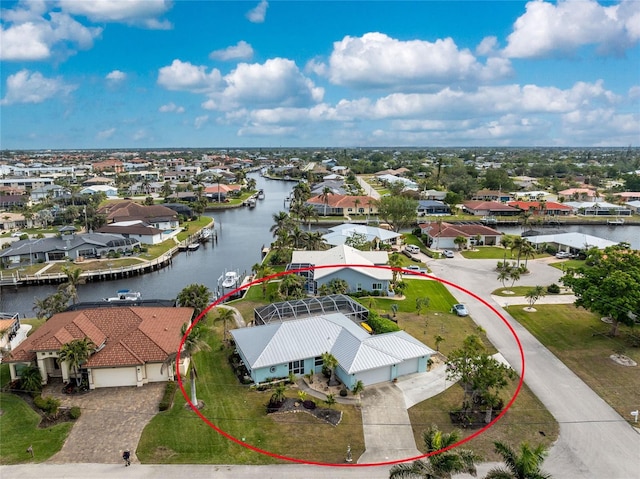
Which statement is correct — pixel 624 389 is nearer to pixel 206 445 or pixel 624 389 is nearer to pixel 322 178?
pixel 206 445

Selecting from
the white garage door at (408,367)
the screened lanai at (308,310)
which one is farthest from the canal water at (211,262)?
the white garage door at (408,367)

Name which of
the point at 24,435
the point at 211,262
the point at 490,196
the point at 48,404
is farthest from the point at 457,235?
the point at 24,435

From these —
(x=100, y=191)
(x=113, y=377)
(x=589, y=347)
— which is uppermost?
(x=100, y=191)

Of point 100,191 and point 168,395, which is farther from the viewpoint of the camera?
point 100,191

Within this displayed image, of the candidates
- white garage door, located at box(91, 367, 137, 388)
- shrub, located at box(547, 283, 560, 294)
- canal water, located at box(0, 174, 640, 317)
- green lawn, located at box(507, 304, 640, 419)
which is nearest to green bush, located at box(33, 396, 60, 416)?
white garage door, located at box(91, 367, 137, 388)

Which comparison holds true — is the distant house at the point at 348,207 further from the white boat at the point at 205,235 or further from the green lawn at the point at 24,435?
the green lawn at the point at 24,435

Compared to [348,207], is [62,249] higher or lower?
lower

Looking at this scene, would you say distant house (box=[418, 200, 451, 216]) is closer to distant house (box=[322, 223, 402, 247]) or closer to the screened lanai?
distant house (box=[322, 223, 402, 247])

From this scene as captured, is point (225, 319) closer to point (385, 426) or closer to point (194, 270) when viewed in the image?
point (385, 426)

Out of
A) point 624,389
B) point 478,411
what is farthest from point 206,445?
point 624,389
